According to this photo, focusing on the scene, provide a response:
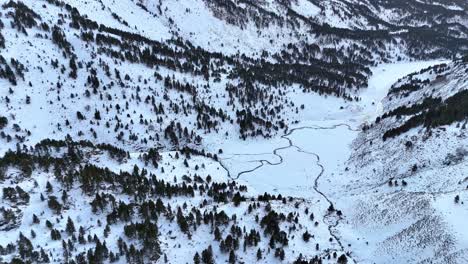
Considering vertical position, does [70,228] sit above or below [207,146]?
below

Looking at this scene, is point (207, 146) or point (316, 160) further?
point (207, 146)

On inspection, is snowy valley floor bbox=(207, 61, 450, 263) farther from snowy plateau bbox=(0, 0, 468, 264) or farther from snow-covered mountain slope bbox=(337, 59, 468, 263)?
snow-covered mountain slope bbox=(337, 59, 468, 263)

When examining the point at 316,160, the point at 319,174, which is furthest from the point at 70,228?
the point at 316,160

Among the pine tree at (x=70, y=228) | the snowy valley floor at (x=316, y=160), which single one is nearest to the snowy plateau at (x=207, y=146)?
the pine tree at (x=70, y=228)

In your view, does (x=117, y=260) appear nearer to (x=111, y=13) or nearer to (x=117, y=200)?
(x=117, y=200)

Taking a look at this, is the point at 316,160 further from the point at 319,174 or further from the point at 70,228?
the point at 70,228

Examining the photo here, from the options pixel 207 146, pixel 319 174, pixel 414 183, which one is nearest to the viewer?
pixel 414 183

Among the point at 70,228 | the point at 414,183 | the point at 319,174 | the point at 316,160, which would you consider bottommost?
the point at 70,228

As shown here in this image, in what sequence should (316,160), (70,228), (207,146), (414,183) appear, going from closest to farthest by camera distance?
(70,228) → (414,183) → (316,160) → (207,146)

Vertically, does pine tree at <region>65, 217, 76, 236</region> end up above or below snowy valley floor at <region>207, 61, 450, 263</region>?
below

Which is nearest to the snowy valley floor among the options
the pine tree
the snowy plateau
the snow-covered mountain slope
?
the snowy plateau
